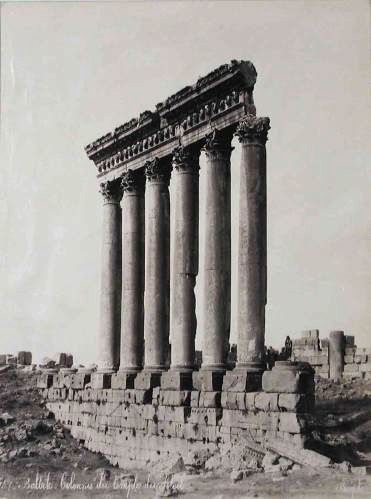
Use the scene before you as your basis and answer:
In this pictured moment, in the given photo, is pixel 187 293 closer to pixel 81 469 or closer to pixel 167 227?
pixel 167 227

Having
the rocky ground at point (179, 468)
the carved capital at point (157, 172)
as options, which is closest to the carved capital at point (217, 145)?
the carved capital at point (157, 172)

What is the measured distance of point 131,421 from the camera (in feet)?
79.4

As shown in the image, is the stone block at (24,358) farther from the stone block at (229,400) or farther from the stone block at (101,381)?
the stone block at (229,400)

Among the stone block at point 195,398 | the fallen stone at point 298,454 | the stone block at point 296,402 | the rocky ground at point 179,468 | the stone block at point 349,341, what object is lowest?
the rocky ground at point 179,468

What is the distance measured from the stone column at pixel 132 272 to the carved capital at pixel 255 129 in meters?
7.75

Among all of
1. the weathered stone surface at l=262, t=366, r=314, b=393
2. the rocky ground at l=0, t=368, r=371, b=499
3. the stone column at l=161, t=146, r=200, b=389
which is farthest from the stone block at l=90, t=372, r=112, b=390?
the weathered stone surface at l=262, t=366, r=314, b=393

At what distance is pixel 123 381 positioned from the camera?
2562cm

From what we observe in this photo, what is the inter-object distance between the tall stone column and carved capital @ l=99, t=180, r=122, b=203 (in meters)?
9.47

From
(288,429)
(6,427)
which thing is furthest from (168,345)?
(288,429)

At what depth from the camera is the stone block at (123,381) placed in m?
25.5

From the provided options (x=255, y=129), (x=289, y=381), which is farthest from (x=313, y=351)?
(x=289, y=381)

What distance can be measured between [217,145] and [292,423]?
8.80 meters

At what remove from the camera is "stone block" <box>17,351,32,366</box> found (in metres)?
40.3

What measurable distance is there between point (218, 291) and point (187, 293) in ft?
5.22
